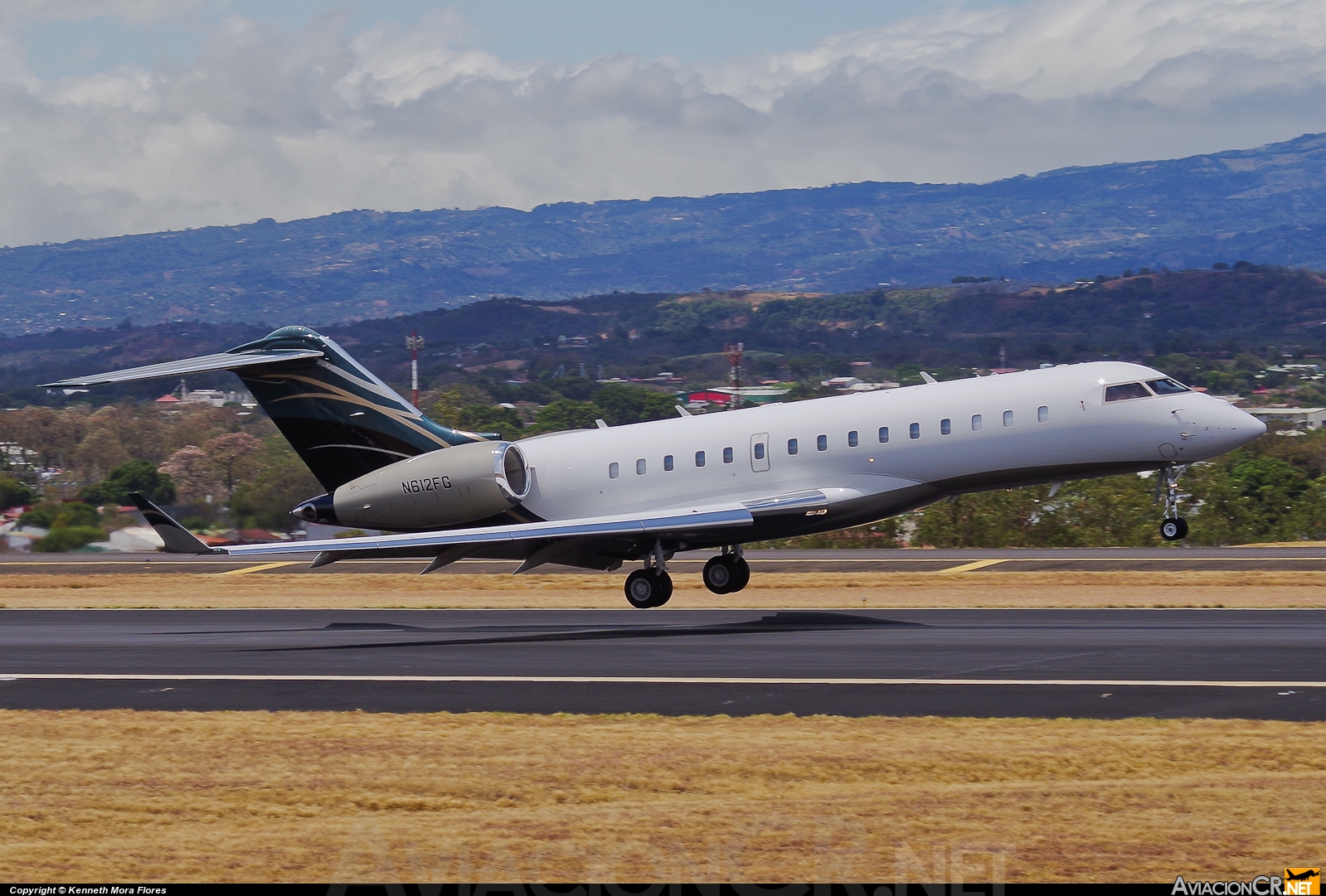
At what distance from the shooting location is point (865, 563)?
129 feet

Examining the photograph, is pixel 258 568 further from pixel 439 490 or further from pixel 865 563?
pixel 865 563

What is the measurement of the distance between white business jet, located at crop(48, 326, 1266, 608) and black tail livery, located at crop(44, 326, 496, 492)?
1.2 inches

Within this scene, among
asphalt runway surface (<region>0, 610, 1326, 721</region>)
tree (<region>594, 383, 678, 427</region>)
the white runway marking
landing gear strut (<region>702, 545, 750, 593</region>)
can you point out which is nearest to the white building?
tree (<region>594, 383, 678, 427</region>)

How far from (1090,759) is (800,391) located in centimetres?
15953

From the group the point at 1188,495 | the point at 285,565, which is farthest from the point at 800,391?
the point at 285,565

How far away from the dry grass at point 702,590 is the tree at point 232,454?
13.7m

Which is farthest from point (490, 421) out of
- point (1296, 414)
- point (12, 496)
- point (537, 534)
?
point (1296, 414)

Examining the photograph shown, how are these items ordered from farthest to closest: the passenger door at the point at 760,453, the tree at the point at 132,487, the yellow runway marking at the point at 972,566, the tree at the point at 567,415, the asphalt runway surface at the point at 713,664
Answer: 1. the tree at the point at 567,415
2. the tree at the point at 132,487
3. the yellow runway marking at the point at 972,566
4. the passenger door at the point at 760,453
5. the asphalt runway surface at the point at 713,664

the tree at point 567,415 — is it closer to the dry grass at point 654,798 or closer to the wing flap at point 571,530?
the wing flap at point 571,530

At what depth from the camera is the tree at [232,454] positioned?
58.8 meters

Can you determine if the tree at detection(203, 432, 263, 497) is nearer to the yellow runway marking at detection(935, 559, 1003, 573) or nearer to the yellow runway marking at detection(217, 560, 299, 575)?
the yellow runway marking at detection(217, 560, 299, 575)

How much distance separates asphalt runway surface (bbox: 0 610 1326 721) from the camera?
52.5 ft

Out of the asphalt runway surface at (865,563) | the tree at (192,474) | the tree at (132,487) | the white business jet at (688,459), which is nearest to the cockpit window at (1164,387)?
the white business jet at (688,459)

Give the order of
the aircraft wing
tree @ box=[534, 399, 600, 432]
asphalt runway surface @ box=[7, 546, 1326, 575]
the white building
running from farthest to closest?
1. the white building
2. tree @ box=[534, 399, 600, 432]
3. asphalt runway surface @ box=[7, 546, 1326, 575]
4. the aircraft wing
